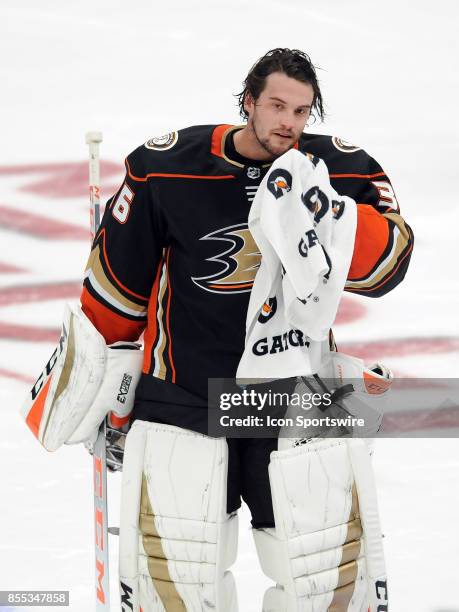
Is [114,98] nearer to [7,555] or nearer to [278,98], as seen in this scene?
[7,555]

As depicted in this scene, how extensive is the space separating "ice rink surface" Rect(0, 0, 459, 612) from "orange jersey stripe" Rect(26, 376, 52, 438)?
58cm

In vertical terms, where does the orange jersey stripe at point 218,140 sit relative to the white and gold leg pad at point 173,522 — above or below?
above

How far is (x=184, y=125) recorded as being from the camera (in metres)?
4.57

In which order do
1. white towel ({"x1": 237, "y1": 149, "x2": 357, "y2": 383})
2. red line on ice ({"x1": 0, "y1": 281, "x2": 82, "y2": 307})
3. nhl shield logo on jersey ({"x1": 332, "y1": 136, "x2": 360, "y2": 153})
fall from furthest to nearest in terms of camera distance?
red line on ice ({"x1": 0, "y1": 281, "x2": 82, "y2": 307}) → nhl shield logo on jersey ({"x1": 332, "y1": 136, "x2": 360, "y2": 153}) → white towel ({"x1": 237, "y1": 149, "x2": 357, "y2": 383})

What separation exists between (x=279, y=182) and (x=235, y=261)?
0.20 m

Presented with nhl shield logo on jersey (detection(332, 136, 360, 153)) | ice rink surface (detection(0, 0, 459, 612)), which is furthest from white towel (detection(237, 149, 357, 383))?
ice rink surface (detection(0, 0, 459, 612))

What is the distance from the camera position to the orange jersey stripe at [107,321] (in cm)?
213

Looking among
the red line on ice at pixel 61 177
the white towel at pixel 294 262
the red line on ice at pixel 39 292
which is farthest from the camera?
the red line on ice at pixel 61 177

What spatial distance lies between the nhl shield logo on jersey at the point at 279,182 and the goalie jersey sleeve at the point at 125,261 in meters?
0.25

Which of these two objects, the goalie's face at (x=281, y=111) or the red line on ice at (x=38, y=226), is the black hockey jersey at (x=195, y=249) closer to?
the goalie's face at (x=281, y=111)

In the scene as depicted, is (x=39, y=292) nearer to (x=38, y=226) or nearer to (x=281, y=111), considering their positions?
(x=38, y=226)

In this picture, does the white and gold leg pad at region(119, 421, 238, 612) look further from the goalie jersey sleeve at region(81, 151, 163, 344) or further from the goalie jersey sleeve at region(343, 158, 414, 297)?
the goalie jersey sleeve at region(343, 158, 414, 297)

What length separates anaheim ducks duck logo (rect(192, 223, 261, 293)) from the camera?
78.2 inches

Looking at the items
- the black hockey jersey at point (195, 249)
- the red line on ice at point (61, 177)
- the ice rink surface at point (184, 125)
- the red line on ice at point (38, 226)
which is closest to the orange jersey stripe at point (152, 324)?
the black hockey jersey at point (195, 249)
